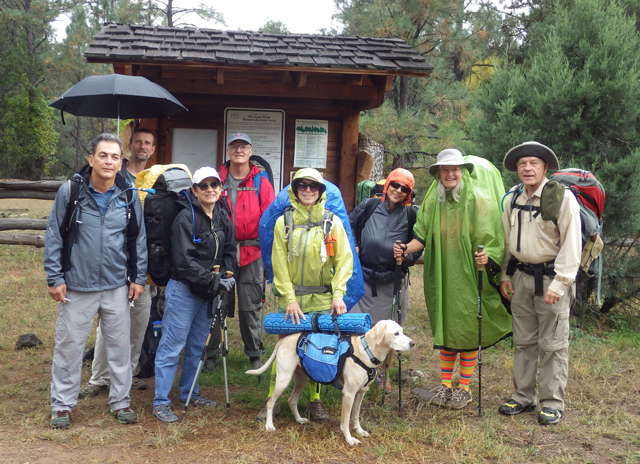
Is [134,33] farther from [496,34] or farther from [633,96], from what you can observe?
[496,34]

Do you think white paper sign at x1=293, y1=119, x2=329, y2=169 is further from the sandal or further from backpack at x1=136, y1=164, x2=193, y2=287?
the sandal

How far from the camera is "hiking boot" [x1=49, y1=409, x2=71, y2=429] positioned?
402cm

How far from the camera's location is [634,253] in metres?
7.87

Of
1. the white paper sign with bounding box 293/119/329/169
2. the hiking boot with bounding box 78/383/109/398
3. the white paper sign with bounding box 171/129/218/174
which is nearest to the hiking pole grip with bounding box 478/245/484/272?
the white paper sign with bounding box 293/119/329/169

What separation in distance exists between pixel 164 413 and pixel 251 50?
3.99 meters

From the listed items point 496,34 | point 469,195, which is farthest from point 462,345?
point 496,34

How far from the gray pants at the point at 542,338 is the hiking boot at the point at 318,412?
1746 mm

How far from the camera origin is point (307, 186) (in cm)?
416

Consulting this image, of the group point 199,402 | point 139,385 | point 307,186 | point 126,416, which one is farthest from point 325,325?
point 139,385

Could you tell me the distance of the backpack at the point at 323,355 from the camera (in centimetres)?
395

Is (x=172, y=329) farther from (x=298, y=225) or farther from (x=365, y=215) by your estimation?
(x=365, y=215)

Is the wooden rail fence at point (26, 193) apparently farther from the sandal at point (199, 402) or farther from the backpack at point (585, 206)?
the backpack at point (585, 206)

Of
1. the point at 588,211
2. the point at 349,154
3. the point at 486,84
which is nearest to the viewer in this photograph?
the point at 588,211

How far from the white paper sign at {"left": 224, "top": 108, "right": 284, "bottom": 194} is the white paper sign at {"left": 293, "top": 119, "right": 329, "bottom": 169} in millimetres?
221
